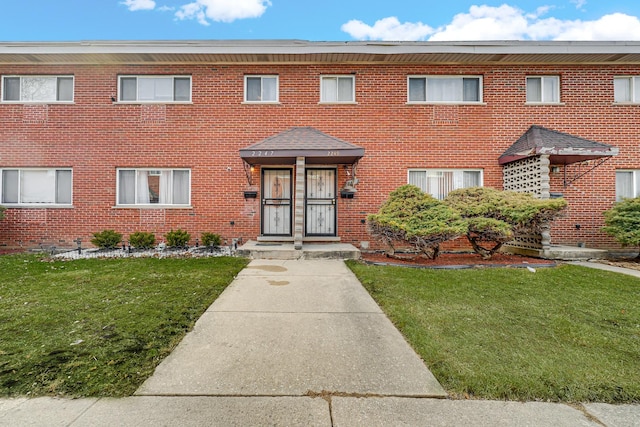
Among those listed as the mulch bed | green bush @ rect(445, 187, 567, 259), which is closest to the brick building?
green bush @ rect(445, 187, 567, 259)

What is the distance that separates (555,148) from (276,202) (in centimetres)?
778

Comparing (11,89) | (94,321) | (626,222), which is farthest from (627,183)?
(11,89)

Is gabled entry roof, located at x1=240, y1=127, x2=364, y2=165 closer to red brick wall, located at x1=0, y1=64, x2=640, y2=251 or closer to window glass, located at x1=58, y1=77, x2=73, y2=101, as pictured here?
red brick wall, located at x1=0, y1=64, x2=640, y2=251

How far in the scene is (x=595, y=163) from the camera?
30.2ft

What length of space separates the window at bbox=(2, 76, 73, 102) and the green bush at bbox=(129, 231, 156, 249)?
492 cm

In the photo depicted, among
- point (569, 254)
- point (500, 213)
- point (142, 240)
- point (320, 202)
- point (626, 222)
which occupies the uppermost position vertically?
point (320, 202)

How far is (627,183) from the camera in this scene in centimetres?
944

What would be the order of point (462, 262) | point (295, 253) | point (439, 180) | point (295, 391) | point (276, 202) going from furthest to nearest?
point (276, 202) < point (439, 180) < point (295, 253) < point (462, 262) < point (295, 391)

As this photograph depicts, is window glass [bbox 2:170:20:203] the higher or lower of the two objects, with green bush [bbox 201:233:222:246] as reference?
higher

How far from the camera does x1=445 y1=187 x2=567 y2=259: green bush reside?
22.9 feet

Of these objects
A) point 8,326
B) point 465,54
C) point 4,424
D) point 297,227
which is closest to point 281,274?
point 297,227

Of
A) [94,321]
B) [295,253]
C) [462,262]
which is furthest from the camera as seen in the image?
[295,253]

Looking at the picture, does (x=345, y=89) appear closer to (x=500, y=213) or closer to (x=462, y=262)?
(x=500, y=213)

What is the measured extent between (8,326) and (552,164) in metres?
12.4
